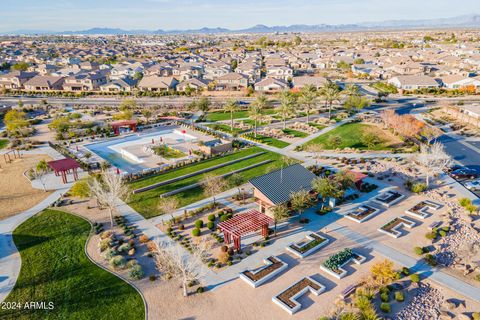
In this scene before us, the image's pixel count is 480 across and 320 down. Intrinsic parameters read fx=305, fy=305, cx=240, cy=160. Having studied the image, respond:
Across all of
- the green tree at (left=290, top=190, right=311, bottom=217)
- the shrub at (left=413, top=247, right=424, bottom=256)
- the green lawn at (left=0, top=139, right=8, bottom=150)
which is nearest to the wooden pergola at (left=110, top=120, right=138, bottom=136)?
the green lawn at (left=0, top=139, right=8, bottom=150)

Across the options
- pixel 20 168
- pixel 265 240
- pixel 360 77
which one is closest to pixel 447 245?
pixel 265 240

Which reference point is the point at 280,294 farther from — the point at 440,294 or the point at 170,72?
the point at 170,72

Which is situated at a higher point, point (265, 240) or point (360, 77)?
point (360, 77)

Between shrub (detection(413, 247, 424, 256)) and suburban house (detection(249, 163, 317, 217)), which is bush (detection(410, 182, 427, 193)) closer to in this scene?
shrub (detection(413, 247, 424, 256))

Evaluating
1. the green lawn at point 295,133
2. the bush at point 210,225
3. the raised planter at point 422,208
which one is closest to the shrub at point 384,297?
the raised planter at point 422,208

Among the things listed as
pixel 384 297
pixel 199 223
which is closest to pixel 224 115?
pixel 199 223

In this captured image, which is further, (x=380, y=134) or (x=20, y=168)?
(x=380, y=134)

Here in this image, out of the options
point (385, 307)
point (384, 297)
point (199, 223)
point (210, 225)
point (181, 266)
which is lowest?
point (385, 307)

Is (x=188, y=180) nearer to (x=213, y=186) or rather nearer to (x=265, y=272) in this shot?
(x=213, y=186)
